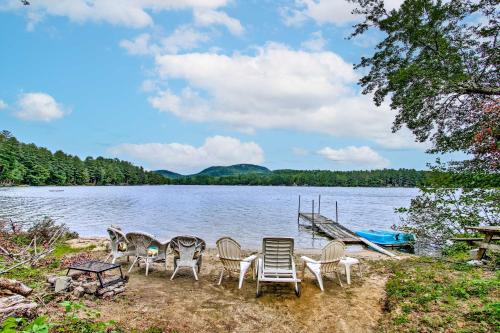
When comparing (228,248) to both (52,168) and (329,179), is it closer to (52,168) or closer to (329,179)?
(52,168)

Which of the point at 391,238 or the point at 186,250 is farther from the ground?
the point at 186,250

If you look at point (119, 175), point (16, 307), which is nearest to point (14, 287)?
point (16, 307)

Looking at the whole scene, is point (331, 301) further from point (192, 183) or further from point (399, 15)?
point (192, 183)

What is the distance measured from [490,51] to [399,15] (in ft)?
10.6

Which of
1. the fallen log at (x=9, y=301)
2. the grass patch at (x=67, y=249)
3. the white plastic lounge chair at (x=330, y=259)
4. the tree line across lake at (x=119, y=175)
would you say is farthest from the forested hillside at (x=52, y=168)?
the white plastic lounge chair at (x=330, y=259)

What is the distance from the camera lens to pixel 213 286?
23.0 ft

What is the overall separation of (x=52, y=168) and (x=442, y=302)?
10733 centimetres

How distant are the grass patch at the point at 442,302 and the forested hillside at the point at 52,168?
8746 centimetres

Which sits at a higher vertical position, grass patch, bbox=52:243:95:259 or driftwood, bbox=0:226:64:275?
driftwood, bbox=0:226:64:275

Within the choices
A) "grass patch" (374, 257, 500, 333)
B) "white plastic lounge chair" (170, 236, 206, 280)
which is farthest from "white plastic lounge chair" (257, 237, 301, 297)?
"grass patch" (374, 257, 500, 333)

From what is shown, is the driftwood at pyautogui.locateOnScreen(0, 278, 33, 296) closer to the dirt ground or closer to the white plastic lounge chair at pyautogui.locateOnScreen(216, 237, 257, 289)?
the dirt ground

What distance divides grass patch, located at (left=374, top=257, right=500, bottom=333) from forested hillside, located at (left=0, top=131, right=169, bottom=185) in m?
87.5

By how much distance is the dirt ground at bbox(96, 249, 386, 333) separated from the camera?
5.06 m

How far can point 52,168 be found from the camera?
302ft
